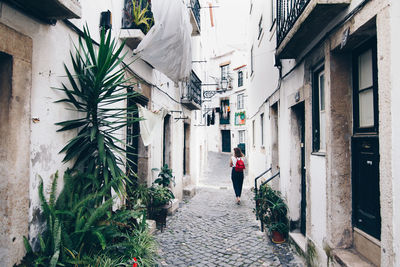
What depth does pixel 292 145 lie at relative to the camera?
17.9 ft

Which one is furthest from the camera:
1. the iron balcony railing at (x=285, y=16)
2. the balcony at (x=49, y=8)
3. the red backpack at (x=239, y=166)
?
the red backpack at (x=239, y=166)

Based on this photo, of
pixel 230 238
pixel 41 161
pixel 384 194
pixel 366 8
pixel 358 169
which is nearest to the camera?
pixel 384 194

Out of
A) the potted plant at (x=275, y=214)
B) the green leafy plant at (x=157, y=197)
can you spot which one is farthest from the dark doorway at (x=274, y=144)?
the green leafy plant at (x=157, y=197)

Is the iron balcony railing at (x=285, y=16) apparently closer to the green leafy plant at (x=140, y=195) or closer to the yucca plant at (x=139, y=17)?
the yucca plant at (x=139, y=17)

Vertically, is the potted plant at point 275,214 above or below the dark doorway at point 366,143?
below

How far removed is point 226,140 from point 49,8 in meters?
30.6

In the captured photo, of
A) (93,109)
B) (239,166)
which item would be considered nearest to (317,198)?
(93,109)

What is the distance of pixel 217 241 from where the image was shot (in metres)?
5.62

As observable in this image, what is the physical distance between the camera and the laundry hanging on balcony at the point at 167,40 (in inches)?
196

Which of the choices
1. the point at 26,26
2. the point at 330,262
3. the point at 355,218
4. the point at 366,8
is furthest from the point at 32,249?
the point at 366,8

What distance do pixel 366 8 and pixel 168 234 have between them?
510 centimetres

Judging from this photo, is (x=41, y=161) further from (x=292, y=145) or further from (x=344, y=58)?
(x=292, y=145)

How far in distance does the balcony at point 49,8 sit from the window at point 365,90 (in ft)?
10.3

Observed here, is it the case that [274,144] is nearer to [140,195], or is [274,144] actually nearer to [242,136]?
[140,195]
